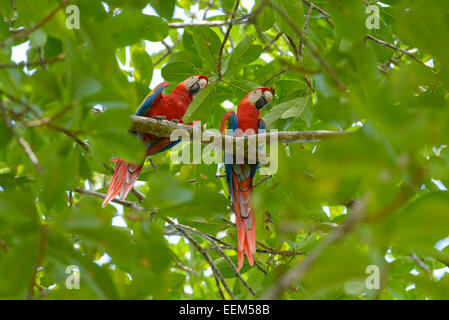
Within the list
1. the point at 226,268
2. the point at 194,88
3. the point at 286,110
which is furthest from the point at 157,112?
the point at 226,268

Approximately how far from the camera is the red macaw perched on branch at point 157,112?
2117 millimetres

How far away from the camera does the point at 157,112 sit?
240 cm

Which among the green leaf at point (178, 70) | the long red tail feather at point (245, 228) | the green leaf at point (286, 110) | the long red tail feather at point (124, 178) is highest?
the green leaf at point (178, 70)

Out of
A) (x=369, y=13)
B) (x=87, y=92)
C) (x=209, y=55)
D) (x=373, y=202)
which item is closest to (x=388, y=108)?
(x=373, y=202)

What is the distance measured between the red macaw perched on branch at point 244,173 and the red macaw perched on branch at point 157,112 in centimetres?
28

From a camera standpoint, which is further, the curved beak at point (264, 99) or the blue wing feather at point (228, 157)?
the curved beak at point (264, 99)

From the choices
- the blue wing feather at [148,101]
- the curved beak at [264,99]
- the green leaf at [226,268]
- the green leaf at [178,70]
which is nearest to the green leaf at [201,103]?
the green leaf at [178,70]

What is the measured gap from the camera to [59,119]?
31.8 inches

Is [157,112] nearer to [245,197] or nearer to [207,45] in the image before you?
[207,45]

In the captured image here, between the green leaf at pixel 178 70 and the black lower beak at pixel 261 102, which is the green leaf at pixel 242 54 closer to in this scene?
the green leaf at pixel 178 70

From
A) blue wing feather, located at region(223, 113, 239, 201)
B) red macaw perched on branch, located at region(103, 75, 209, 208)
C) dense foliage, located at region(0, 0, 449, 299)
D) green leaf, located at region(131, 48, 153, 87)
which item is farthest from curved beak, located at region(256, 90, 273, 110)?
dense foliage, located at region(0, 0, 449, 299)

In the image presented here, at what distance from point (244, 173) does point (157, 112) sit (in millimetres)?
653

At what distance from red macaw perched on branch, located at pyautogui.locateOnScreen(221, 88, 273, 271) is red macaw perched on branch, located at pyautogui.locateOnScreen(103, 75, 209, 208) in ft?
0.93

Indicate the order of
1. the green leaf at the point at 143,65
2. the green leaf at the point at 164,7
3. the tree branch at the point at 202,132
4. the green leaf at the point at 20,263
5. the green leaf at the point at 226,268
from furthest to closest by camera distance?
the green leaf at the point at 143,65
the green leaf at the point at 226,268
the tree branch at the point at 202,132
the green leaf at the point at 164,7
the green leaf at the point at 20,263
